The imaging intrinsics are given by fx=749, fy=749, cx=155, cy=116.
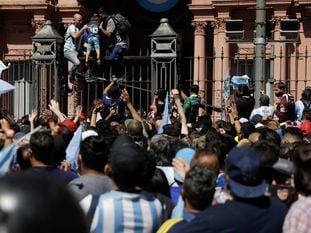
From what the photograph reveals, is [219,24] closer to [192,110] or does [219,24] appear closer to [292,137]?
[192,110]

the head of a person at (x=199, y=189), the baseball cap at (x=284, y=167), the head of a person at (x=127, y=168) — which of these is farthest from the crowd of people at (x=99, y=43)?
the head of a person at (x=199, y=189)

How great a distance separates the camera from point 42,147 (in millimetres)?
5414

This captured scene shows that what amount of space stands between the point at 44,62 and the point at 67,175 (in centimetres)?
1018

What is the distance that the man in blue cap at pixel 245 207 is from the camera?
12.5ft

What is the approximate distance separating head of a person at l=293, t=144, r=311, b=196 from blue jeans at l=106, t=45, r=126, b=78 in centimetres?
1097

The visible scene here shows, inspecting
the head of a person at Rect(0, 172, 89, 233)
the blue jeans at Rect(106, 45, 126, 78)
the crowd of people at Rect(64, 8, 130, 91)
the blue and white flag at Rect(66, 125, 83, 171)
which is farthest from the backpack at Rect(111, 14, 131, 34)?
the head of a person at Rect(0, 172, 89, 233)

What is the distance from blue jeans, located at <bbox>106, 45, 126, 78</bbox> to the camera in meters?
15.2

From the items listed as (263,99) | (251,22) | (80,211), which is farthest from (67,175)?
(251,22)

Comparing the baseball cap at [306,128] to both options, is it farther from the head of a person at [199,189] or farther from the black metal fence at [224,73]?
the black metal fence at [224,73]

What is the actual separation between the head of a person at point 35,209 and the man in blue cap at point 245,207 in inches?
90.7

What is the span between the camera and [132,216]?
13.5 ft

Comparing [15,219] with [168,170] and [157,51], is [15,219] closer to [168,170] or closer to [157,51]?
[168,170]

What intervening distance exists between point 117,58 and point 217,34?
27.1 ft

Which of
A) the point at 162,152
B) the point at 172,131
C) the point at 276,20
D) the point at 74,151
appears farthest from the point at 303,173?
the point at 276,20
